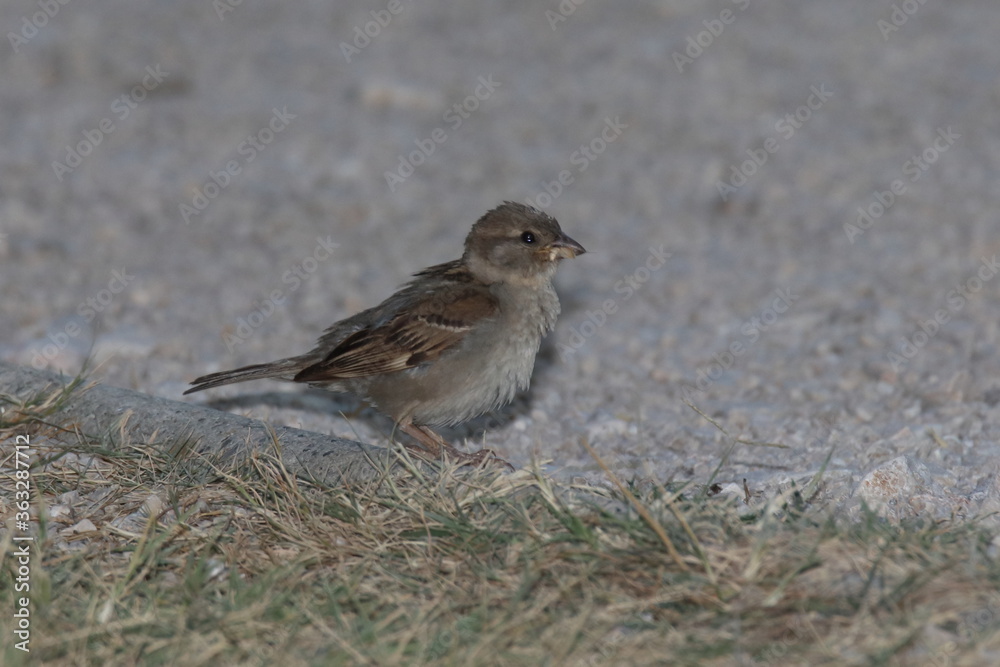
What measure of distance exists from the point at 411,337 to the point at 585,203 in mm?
3587

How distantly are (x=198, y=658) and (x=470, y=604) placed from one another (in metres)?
0.80

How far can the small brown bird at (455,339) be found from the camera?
5289mm

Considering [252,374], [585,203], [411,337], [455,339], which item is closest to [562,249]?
[455,339]

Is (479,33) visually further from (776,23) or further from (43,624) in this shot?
(43,624)

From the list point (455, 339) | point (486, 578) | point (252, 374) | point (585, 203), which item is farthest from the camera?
point (585, 203)

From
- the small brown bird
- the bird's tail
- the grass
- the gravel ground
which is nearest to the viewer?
the grass

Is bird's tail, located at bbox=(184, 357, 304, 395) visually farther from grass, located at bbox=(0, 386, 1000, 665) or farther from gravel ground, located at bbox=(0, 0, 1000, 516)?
grass, located at bbox=(0, 386, 1000, 665)

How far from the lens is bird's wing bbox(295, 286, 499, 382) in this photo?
5.34 meters

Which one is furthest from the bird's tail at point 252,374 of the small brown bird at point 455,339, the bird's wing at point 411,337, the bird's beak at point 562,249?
the bird's beak at point 562,249

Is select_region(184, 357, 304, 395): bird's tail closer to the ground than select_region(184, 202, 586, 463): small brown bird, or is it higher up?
closer to the ground

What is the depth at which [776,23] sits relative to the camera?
11.4 meters

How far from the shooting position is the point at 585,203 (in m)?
8.66

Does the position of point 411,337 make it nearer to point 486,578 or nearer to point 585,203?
point 486,578

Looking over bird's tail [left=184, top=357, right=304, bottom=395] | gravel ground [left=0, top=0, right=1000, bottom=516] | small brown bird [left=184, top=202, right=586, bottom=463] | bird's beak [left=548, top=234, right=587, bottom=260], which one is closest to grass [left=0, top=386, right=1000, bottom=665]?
gravel ground [left=0, top=0, right=1000, bottom=516]
